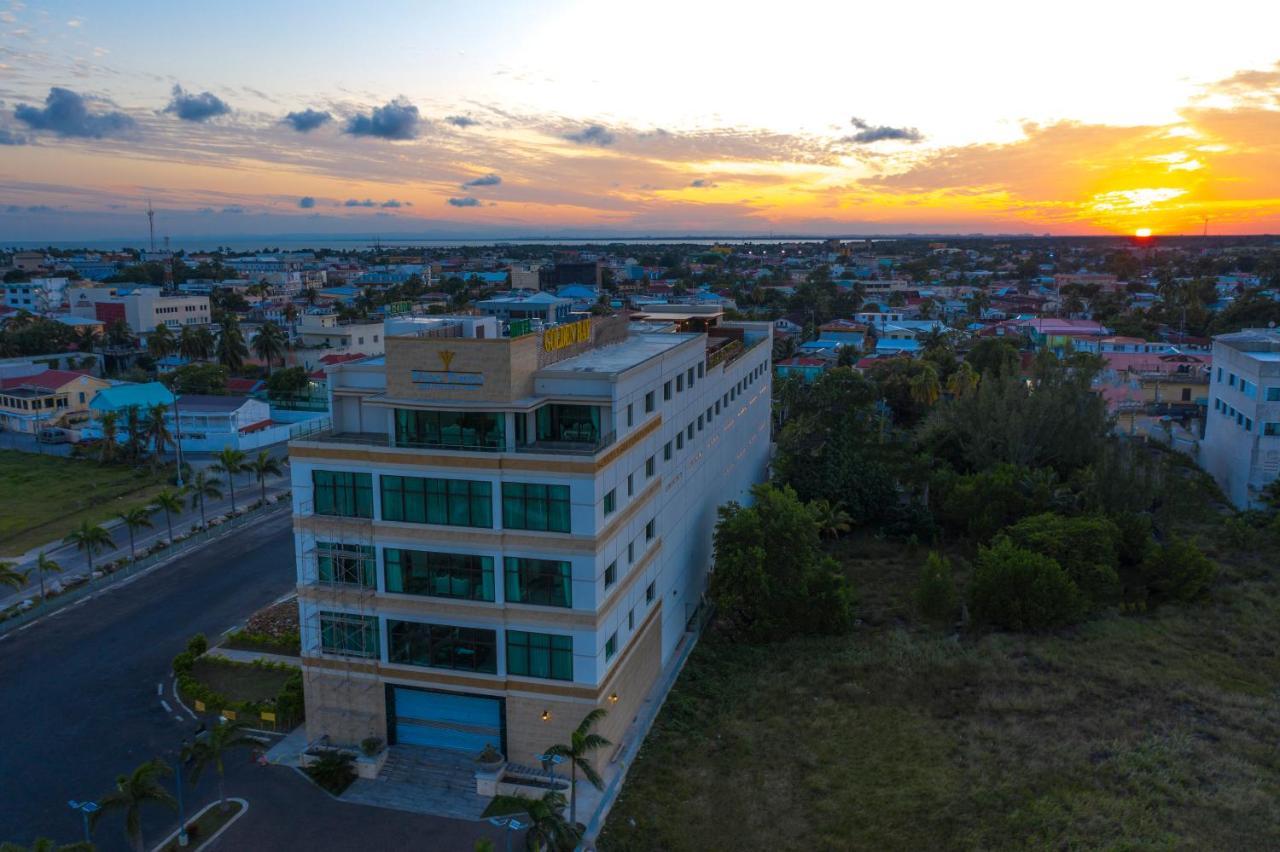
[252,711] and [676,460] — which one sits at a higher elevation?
[676,460]

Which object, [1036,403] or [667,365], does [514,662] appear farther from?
[1036,403]

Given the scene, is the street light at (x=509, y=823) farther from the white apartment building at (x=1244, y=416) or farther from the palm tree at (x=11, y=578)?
the white apartment building at (x=1244, y=416)

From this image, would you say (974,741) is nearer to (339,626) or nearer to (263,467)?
(339,626)

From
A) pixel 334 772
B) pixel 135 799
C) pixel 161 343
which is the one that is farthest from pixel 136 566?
pixel 161 343

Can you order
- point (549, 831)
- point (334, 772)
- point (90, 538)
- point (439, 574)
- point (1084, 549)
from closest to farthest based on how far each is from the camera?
point (549, 831), point (334, 772), point (439, 574), point (1084, 549), point (90, 538)

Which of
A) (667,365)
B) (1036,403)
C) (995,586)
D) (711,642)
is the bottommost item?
(711,642)

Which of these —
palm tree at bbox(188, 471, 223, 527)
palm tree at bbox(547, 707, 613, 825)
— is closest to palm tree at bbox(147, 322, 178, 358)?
palm tree at bbox(188, 471, 223, 527)

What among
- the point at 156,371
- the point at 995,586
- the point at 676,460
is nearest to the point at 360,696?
the point at 676,460

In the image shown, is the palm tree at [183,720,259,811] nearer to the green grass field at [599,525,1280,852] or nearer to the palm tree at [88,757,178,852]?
the palm tree at [88,757,178,852]
